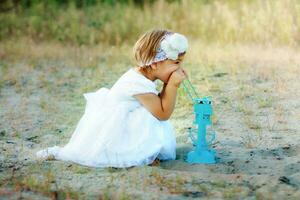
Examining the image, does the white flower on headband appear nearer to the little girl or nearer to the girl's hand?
the little girl

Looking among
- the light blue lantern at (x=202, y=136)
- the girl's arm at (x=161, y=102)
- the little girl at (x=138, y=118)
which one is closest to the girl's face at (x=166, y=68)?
the little girl at (x=138, y=118)

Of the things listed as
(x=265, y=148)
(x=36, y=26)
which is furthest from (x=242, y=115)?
(x=36, y=26)

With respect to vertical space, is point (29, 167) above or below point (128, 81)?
below

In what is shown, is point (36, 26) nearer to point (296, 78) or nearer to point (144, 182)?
point (296, 78)

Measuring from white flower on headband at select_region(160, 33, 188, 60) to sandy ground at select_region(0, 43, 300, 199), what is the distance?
78cm

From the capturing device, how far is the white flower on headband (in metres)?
4.91

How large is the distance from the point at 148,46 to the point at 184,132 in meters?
1.18

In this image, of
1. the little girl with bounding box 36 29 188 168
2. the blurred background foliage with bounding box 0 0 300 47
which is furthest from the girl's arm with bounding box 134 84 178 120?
the blurred background foliage with bounding box 0 0 300 47

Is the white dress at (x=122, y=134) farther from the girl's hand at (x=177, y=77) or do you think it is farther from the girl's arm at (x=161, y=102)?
the girl's hand at (x=177, y=77)

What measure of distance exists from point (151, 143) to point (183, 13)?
6641 millimetres

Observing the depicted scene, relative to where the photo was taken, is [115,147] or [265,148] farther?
[265,148]

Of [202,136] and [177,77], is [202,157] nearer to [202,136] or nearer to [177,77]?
[202,136]

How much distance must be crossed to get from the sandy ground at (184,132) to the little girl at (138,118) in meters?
0.13

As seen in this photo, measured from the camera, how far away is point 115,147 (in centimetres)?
489
